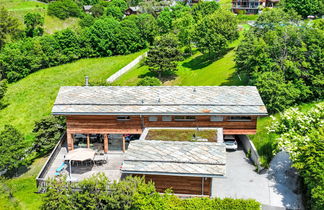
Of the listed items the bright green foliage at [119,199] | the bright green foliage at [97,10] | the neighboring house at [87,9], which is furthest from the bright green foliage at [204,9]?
the bright green foliage at [119,199]

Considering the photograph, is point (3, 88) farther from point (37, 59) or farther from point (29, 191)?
point (29, 191)

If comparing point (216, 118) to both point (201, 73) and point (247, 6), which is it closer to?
point (201, 73)

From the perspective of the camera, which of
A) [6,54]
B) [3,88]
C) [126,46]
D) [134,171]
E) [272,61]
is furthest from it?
[126,46]

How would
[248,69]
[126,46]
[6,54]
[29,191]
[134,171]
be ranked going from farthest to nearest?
[126,46] → [6,54] → [248,69] → [29,191] → [134,171]

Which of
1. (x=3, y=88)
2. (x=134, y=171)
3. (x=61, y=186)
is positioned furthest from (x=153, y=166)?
(x=3, y=88)

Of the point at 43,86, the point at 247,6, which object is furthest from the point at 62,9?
the point at 247,6

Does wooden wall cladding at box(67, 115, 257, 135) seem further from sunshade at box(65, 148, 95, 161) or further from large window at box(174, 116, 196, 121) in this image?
sunshade at box(65, 148, 95, 161)
